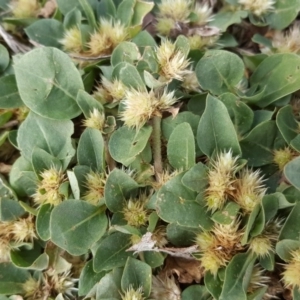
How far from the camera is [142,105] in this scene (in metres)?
1.15

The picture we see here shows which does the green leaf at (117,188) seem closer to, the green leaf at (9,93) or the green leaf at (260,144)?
the green leaf at (260,144)

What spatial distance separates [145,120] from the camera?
1172 mm

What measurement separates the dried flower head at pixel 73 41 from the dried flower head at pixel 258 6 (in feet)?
1.73

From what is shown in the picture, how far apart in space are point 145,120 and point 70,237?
0.35 metres

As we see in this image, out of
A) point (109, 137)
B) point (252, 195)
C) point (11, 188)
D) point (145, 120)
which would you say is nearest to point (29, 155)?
point (11, 188)

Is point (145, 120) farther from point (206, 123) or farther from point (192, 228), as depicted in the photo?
point (192, 228)

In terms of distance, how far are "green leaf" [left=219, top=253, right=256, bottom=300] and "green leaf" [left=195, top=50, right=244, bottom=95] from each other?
0.47 meters

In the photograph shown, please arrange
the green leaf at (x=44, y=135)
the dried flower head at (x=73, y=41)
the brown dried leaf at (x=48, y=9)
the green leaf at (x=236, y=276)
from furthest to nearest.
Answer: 1. the brown dried leaf at (x=48, y=9)
2. the dried flower head at (x=73, y=41)
3. the green leaf at (x=44, y=135)
4. the green leaf at (x=236, y=276)

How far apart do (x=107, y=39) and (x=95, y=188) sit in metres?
0.47

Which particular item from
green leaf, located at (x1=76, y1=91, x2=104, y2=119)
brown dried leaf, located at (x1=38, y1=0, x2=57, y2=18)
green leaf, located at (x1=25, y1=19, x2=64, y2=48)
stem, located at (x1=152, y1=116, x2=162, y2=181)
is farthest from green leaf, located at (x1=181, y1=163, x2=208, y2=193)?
brown dried leaf, located at (x1=38, y1=0, x2=57, y2=18)

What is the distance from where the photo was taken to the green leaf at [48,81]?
128 centimetres

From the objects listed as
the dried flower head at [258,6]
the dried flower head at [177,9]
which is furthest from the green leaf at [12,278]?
the dried flower head at [258,6]

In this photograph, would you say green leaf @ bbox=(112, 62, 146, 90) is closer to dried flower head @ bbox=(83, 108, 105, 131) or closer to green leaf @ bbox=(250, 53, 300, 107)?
dried flower head @ bbox=(83, 108, 105, 131)

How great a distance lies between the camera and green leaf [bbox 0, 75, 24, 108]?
1340 millimetres
